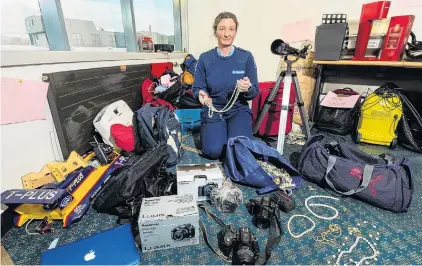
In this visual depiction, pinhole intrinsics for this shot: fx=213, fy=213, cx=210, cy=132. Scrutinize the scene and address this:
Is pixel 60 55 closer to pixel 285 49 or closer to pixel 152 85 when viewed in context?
pixel 152 85

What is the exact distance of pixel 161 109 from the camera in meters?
1.80

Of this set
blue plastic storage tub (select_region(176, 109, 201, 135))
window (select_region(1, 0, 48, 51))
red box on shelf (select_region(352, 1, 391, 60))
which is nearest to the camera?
window (select_region(1, 0, 48, 51))

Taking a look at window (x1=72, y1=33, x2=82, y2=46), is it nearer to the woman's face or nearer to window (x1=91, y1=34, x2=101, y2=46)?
window (x1=91, y1=34, x2=101, y2=46)

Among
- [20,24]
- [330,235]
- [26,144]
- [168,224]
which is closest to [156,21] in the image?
[20,24]

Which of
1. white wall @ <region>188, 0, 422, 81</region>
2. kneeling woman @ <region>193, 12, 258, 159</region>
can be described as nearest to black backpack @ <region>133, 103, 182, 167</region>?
kneeling woman @ <region>193, 12, 258, 159</region>

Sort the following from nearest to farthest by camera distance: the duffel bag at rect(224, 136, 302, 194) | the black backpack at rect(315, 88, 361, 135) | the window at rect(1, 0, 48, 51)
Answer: the window at rect(1, 0, 48, 51) < the duffel bag at rect(224, 136, 302, 194) < the black backpack at rect(315, 88, 361, 135)

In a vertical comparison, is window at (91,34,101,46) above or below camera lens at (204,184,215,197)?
above

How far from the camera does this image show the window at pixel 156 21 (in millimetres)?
2531

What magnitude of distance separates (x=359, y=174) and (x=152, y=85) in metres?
2.11

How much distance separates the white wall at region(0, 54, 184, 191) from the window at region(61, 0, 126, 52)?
0.43 meters

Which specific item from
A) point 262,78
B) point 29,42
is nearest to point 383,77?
point 262,78

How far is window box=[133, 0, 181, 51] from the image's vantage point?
2531 mm

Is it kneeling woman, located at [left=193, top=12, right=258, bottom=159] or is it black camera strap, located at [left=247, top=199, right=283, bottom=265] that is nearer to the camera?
black camera strap, located at [left=247, top=199, right=283, bottom=265]

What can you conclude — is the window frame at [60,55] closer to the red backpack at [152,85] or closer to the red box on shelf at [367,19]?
the red backpack at [152,85]
